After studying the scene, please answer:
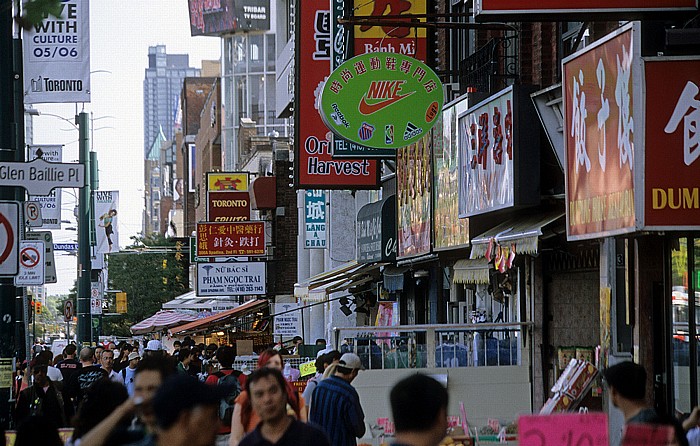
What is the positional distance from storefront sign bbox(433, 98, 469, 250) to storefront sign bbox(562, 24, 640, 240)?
5.87m

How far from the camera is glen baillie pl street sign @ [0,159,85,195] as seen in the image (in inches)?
491

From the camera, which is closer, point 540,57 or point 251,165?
point 540,57

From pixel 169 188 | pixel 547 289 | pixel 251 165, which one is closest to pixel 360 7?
pixel 547 289

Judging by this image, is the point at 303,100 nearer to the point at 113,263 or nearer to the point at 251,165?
the point at 251,165

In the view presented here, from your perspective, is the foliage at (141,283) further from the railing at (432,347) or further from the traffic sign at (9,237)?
the traffic sign at (9,237)

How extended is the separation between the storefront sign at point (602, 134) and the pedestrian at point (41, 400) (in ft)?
18.0

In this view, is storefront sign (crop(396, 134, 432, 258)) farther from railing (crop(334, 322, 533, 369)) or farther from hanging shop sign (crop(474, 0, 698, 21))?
hanging shop sign (crop(474, 0, 698, 21))

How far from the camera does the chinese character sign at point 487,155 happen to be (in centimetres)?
1574

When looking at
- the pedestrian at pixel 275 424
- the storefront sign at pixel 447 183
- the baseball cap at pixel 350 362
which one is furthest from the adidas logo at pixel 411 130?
the pedestrian at pixel 275 424

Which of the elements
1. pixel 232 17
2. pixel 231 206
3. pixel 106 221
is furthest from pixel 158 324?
pixel 232 17

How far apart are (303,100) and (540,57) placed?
8981mm

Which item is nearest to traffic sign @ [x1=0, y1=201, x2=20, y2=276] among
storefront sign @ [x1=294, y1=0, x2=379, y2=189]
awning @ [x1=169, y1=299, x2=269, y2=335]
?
storefront sign @ [x1=294, y1=0, x2=379, y2=189]

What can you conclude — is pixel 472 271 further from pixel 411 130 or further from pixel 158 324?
pixel 158 324

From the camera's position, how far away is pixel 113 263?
93.8m
